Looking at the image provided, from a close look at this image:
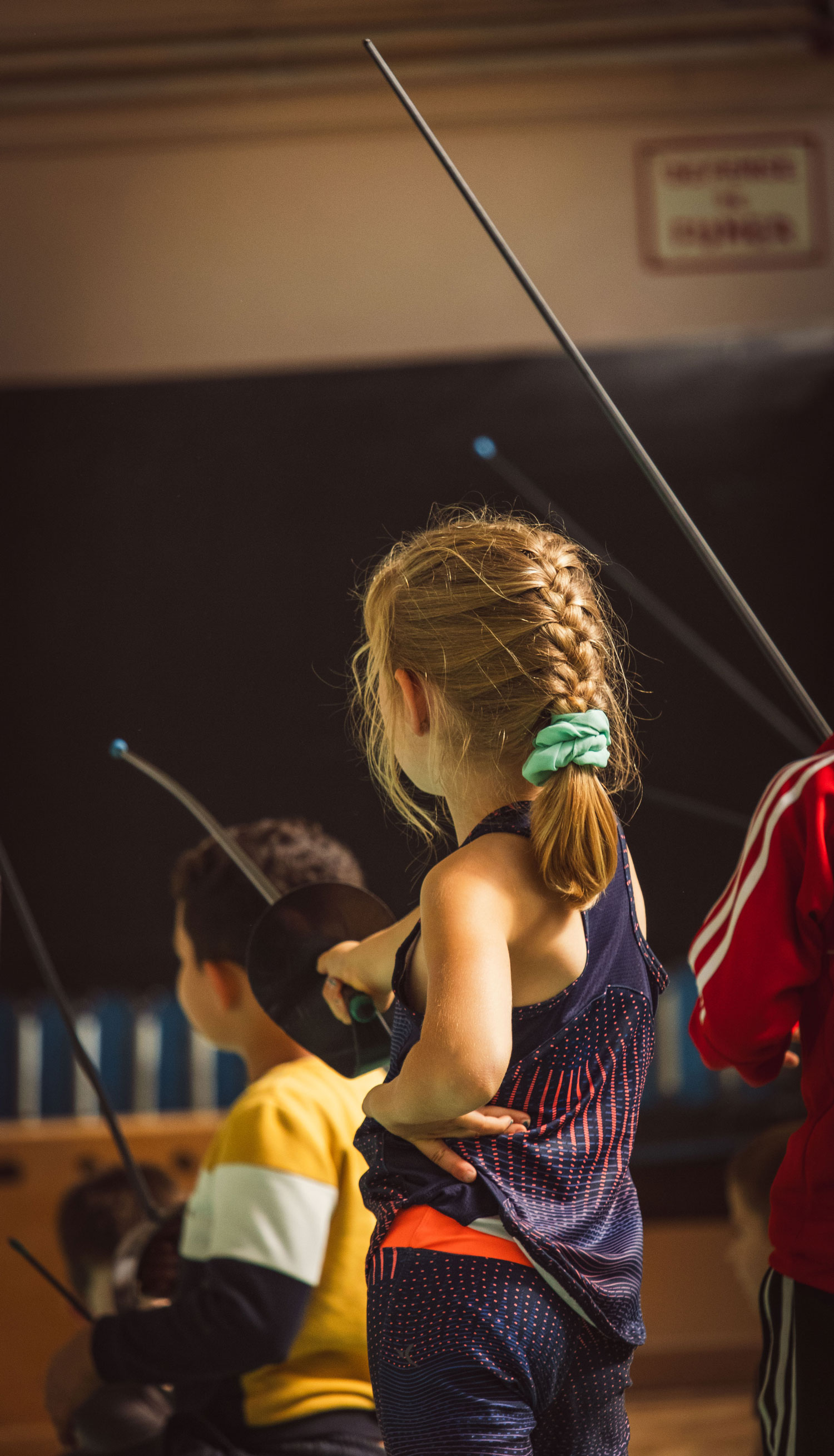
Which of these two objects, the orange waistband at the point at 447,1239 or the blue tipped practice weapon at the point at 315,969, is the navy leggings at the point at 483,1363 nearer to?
the orange waistband at the point at 447,1239

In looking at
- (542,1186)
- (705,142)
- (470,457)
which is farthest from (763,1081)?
(705,142)

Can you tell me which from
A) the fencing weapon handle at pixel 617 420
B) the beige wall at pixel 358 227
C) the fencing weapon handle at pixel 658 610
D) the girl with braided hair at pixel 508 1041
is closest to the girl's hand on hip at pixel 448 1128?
the girl with braided hair at pixel 508 1041

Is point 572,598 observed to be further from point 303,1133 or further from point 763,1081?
point 303,1133

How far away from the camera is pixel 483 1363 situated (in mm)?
610

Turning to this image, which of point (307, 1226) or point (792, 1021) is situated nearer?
point (792, 1021)

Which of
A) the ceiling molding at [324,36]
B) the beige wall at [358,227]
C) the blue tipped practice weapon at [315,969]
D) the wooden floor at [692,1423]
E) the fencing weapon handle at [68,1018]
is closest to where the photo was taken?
the blue tipped practice weapon at [315,969]

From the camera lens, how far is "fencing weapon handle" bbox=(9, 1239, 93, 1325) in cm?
105

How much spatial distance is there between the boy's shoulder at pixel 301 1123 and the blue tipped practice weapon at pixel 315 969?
0.05 metres

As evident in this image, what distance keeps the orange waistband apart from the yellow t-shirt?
25 centimetres

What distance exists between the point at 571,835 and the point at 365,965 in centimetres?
21

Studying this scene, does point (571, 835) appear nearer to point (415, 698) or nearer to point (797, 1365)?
point (415, 698)

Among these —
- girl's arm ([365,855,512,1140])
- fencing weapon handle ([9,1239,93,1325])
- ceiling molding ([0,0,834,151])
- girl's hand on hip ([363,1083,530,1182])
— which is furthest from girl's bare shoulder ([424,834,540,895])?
ceiling molding ([0,0,834,151])

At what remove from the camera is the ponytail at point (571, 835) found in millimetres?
649

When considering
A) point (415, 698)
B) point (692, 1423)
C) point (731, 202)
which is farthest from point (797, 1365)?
point (731, 202)
